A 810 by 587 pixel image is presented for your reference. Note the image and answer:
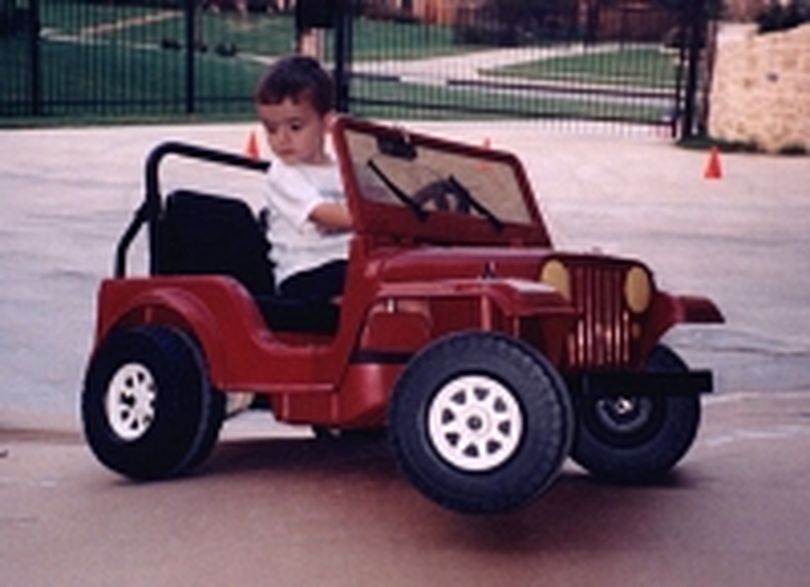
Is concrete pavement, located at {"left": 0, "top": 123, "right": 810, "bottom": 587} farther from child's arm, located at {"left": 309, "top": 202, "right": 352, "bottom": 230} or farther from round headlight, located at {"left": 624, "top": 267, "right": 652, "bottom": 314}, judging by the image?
child's arm, located at {"left": 309, "top": 202, "right": 352, "bottom": 230}

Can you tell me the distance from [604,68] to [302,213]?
101 feet

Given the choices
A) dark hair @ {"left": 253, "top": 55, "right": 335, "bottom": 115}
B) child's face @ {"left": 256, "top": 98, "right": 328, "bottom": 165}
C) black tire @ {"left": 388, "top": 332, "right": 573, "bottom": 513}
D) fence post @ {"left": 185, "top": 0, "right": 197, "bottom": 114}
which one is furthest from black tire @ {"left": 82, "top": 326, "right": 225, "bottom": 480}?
fence post @ {"left": 185, "top": 0, "right": 197, "bottom": 114}

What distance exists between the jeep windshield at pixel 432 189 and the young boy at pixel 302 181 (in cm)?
17

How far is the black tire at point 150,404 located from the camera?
5324mm

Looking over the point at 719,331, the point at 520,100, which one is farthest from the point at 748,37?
the point at 719,331

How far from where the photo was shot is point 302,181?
5.39m

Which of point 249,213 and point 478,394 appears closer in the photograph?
point 478,394

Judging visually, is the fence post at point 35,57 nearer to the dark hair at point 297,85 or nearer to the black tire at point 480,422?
the dark hair at point 297,85

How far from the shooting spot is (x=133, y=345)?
17.9ft

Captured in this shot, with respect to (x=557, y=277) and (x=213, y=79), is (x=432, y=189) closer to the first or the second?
(x=557, y=277)

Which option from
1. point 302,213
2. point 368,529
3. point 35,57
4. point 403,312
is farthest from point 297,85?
point 35,57

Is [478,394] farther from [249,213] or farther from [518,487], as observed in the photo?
[249,213]

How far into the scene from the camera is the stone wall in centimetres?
2189

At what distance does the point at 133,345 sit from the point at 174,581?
130 cm
